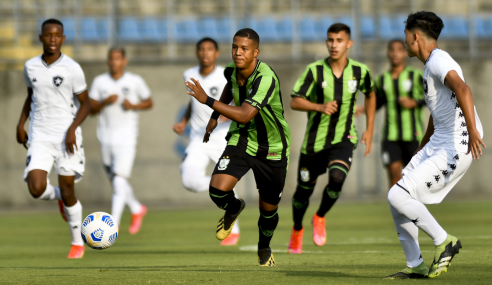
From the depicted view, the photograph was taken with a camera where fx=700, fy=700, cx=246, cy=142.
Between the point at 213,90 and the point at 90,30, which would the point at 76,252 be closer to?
the point at 213,90

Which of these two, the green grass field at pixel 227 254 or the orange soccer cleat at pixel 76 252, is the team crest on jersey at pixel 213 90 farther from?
the orange soccer cleat at pixel 76 252

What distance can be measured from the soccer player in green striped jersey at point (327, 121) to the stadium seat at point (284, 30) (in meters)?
9.42

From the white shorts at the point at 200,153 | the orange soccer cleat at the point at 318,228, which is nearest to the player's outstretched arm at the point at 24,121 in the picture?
the white shorts at the point at 200,153

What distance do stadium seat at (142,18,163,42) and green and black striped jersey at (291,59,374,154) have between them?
10.2 m

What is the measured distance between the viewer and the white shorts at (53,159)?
7349mm

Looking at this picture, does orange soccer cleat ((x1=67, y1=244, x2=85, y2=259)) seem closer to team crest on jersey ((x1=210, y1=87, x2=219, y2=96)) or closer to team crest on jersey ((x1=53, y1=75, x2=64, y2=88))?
team crest on jersey ((x1=53, y1=75, x2=64, y2=88))

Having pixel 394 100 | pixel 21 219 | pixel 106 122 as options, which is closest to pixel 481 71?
pixel 394 100

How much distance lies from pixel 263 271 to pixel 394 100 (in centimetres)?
560

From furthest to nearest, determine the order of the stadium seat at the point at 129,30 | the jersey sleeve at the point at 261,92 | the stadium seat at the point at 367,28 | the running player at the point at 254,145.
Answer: the stadium seat at the point at 129,30, the stadium seat at the point at 367,28, the running player at the point at 254,145, the jersey sleeve at the point at 261,92

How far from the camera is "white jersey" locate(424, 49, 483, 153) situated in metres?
4.84

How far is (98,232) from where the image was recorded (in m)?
6.20

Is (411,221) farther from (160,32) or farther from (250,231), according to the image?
(160,32)

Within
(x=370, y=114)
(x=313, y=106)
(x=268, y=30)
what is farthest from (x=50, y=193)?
(x=268, y=30)

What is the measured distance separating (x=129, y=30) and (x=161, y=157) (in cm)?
389
